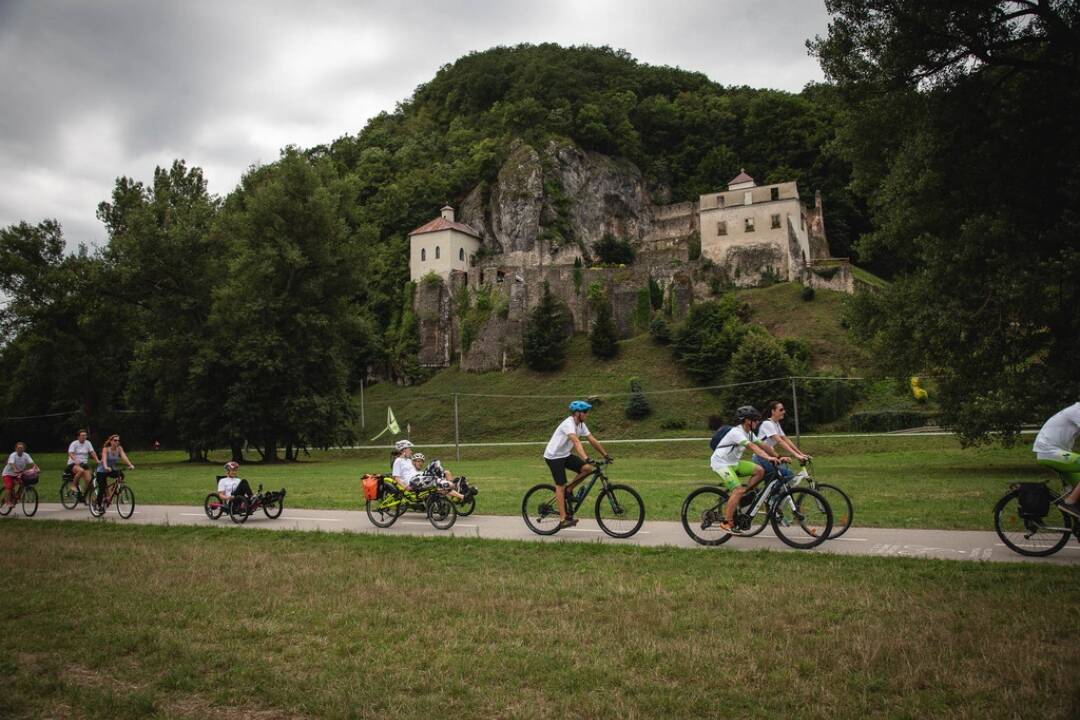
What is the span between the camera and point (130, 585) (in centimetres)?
922

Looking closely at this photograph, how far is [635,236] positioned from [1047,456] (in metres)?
89.6

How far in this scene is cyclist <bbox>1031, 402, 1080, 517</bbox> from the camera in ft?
29.7

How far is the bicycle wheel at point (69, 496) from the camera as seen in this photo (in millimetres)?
18941

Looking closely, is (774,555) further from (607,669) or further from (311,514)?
(311,514)

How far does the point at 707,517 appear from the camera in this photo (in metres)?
11.0

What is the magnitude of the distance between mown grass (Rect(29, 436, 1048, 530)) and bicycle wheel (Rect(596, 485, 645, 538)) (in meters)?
2.13

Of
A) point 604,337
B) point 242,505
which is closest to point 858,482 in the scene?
point 242,505

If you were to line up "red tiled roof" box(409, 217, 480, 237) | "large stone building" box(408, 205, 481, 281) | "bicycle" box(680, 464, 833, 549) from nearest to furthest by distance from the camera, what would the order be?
"bicycle" box(680, 464, 833, 549) → "large stone building" box(408, 205, 481, 281) → "red tiled roof" box(409, 217, 480, 237)

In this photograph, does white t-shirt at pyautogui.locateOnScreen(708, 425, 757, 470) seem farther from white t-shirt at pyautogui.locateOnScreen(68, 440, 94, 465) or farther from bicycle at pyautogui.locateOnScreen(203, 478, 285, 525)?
white t-shirt at pyautogui.locateOnScreen(68, 440, 94, 465)

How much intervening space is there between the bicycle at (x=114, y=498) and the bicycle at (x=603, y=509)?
31.7 ft

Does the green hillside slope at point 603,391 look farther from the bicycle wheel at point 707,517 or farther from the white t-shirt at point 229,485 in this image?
the bicycle wheel at point 707,517

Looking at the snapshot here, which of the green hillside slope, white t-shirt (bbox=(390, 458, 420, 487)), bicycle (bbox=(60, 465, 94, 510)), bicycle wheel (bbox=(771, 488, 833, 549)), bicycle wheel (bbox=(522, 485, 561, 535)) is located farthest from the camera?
the green hillside slope

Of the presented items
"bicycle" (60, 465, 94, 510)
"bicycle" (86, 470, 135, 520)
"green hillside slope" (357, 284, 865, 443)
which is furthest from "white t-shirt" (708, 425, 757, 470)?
"green hillside slope" (357, 284, 865, 443)

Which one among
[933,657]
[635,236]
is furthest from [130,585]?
[635,236]
